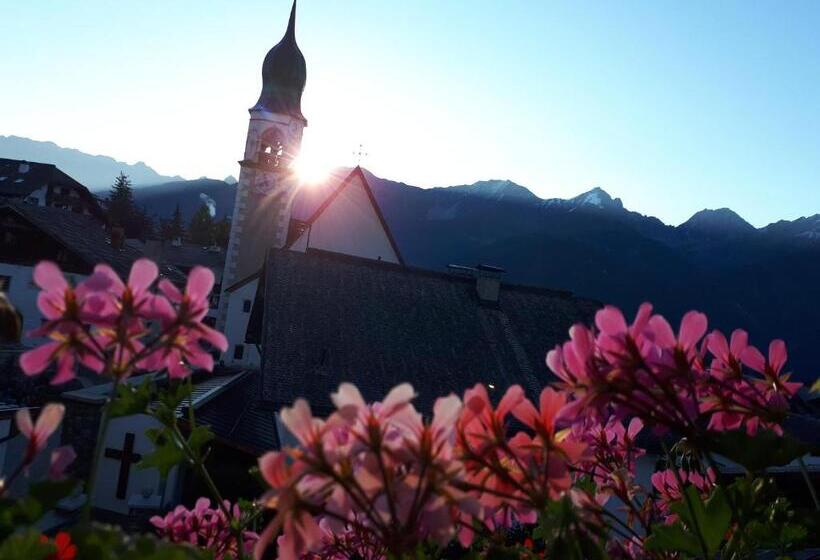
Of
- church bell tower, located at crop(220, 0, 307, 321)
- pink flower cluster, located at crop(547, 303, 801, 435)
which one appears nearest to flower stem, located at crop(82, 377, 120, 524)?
pink flower cluster, located at crop(547, 303, 801, 435)

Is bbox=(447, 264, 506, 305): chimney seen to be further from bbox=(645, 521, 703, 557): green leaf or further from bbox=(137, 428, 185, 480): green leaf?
bbox=(645, 521, 703, 557): green leaf

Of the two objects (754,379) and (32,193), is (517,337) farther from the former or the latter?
(32,193)

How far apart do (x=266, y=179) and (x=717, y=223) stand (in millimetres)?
61094

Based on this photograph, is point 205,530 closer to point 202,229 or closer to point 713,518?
point 713,518

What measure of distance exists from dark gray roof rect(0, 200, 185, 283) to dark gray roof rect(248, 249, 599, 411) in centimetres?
1039

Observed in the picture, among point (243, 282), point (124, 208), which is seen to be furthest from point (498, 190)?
point (243, 282)

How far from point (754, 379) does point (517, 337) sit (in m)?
16.9

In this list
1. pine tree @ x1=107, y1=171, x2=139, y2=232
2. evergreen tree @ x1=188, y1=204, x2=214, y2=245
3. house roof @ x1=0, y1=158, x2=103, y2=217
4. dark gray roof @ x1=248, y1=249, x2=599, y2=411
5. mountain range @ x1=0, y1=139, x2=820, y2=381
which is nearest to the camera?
dark gray roof @ x1=248, y1=249, x2=599, y2=411

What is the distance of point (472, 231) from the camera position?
85.8m

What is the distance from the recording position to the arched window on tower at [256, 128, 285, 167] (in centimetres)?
2738

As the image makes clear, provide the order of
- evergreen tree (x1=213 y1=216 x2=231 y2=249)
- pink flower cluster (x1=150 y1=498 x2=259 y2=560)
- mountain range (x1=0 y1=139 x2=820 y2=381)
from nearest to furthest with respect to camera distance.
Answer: pink flower cluster (x1=150 y1=498 x2=259 y2=560), mountain range (x1=0 y1=139 x2=820 y2=381), evergreen tree (x1=213 y1=216 x2=231 y2=249)

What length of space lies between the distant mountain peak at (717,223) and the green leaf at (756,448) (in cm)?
7856

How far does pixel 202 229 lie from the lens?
74812 mm

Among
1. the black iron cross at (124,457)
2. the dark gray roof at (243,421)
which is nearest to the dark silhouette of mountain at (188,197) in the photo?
the dark gray roof at (243,421)
